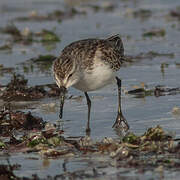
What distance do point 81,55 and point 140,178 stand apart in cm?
286

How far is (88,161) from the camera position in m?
6.47

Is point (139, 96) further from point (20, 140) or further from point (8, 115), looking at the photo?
point (20, 140)

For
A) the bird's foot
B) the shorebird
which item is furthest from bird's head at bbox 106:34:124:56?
the bird's foot

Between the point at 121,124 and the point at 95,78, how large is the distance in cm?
73

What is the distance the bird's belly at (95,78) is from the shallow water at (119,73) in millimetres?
550

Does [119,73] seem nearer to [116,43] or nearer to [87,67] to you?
[116,43]

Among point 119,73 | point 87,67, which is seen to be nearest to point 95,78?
point 87,67

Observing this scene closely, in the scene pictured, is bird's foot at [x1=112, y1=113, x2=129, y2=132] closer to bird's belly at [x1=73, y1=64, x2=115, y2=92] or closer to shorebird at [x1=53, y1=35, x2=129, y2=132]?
shorebird at [x1=53, y1=35, x2=129, y2=132]

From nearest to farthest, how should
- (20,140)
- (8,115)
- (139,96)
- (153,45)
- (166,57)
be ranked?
1. (20,140)
2. (8,115)
3. (139,96)
4. (166,57)
5. (153,45)

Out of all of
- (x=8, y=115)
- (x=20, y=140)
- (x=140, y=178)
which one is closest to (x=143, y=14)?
(x=8, y=115)

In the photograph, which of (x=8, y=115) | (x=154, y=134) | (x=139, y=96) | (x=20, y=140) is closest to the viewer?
(x=154, y=134)

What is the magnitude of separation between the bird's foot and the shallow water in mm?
94

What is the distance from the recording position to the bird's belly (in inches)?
323

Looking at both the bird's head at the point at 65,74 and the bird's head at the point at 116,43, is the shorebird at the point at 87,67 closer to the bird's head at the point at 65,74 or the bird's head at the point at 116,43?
the bird's head at the point at 65,74
